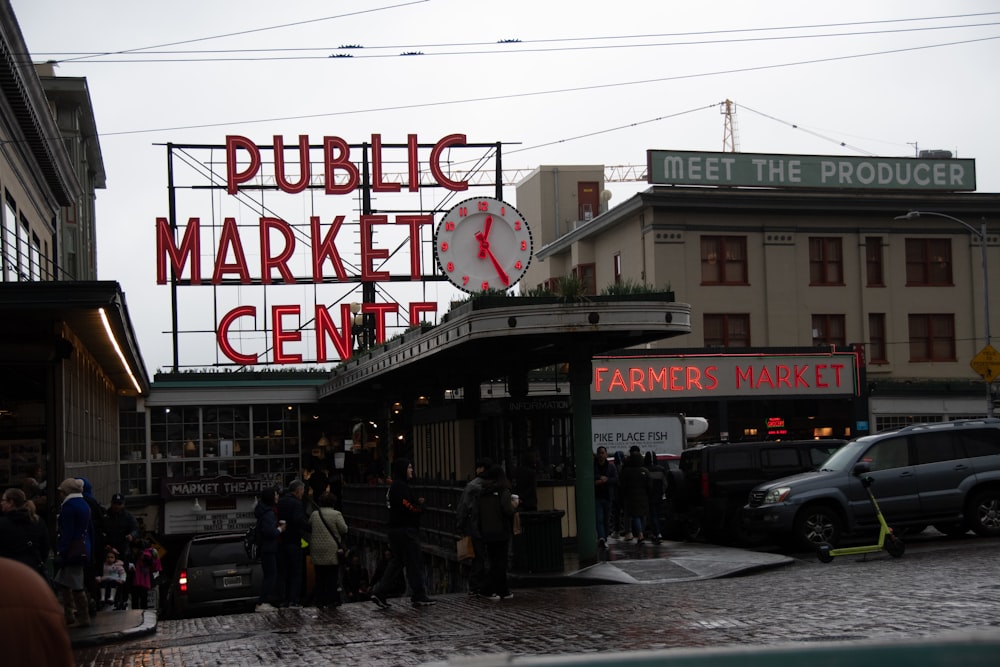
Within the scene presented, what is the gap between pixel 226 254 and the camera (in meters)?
44.2

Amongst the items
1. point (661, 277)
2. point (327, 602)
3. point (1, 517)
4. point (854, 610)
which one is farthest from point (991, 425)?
point (661, 277)

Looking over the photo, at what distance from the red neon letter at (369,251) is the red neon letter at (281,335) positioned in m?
3.05

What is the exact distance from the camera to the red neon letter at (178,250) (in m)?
43.5

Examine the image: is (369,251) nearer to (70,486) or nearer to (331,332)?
(331,332)

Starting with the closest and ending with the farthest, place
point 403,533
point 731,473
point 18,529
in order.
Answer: point 18,529 < point 403,533 < point 731,473

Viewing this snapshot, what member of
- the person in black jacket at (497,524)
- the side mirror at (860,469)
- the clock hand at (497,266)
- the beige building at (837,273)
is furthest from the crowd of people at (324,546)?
the beige building at (837,273)

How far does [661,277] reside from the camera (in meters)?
46.4

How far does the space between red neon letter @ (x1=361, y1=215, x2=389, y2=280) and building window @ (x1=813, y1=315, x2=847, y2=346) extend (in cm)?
1768

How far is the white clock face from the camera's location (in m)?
35.3

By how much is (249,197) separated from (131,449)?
1191 cm

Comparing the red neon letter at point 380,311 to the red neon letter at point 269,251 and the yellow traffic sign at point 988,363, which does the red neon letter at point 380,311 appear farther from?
the yellow traffic sign at point 988,363

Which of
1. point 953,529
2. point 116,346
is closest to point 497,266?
point 116,346

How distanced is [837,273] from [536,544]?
33.9 metres

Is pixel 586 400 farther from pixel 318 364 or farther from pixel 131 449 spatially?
pixel 318 364
